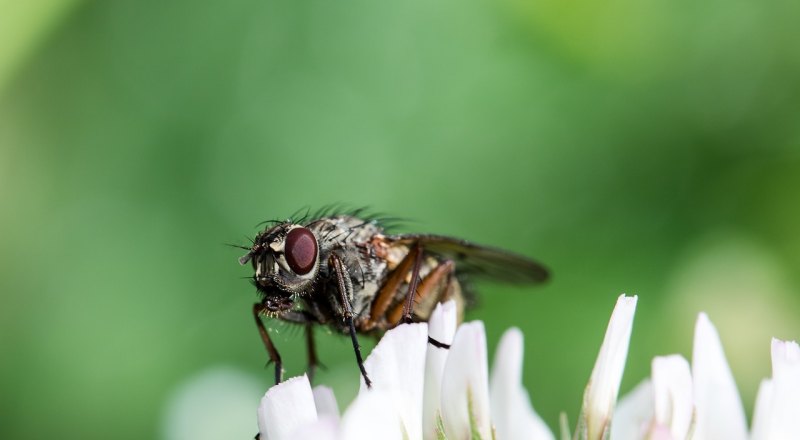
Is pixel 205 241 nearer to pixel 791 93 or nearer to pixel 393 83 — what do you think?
pixel 393 83

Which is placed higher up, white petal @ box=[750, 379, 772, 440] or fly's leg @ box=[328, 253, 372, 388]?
fly's leg @ box=[328, 253, 372, 388]

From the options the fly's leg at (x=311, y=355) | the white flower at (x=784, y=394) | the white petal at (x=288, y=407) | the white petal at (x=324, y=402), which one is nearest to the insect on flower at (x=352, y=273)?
the fly's leg at (x=311, y=355)

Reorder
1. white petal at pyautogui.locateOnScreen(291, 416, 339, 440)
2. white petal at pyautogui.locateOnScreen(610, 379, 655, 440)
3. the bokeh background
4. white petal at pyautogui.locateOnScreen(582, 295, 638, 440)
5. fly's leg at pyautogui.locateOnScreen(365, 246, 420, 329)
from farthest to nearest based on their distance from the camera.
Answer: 1. the bokeh background
2. fly's leg at pyautogui.locateOnScreen(365, 246, 420, 329)
3. white petal at pyautogui.locateOnScreen(610, 379, 655, 440)
4. white petal at pyautogui.locateOnScreen(582, 295, 638, 440)
5. white petal at pyautogui.locateOnScreen(291, 416, 339, 440)

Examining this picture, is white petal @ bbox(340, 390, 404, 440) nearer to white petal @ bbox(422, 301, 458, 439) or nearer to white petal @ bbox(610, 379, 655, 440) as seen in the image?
white petal @ bbox(422, 301, 458, 439)

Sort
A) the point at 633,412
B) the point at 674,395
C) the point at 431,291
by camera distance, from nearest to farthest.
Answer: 1. the point at 674,395
2. the point at 633,412
3. the point at 431,291

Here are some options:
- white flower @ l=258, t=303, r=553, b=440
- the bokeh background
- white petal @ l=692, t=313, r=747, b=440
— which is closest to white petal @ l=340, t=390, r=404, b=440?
white flower @ l=258, t=303, r=553, b=440

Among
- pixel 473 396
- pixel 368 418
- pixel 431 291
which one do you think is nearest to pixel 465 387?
pixel 473 396

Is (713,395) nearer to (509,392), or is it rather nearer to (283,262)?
(509,392)
